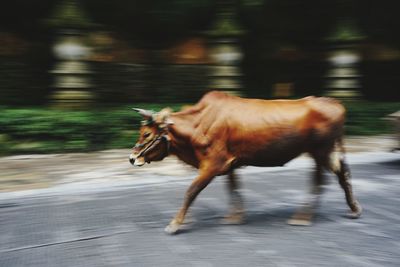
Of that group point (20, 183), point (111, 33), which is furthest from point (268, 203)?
point (111, 33)

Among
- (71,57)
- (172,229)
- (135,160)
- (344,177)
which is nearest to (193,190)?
(172,229)

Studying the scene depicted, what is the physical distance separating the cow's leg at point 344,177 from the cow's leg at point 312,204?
15 cm

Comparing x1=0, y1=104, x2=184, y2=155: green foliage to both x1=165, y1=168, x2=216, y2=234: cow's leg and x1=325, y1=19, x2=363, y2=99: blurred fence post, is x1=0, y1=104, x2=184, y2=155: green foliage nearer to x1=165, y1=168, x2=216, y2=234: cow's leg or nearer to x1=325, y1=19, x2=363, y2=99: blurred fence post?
x1=165, y1=168, x2=216, y2=234: cow's leg

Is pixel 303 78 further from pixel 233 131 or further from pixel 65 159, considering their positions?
pixel 233 131

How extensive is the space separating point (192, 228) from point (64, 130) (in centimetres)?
650

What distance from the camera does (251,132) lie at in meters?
5.72

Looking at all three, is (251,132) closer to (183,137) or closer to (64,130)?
(183,137)

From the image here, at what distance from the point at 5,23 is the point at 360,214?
444 inches

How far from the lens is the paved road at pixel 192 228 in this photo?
194 inches

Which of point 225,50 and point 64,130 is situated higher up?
point 225,50

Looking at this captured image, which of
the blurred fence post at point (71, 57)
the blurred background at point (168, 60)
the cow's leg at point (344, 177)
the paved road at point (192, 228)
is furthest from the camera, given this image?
the blurred fence post at point (71, 57)

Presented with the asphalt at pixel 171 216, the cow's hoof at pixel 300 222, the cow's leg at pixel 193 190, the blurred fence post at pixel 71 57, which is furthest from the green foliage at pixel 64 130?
the cow's hoof at pixel 300 222

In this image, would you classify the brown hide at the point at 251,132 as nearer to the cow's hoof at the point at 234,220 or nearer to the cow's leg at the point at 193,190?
the cow's leg at the point at 193,190

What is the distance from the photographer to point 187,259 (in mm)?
4887
